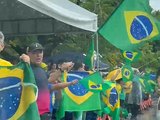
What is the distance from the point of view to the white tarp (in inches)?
334

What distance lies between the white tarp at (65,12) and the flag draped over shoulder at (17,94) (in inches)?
98.4

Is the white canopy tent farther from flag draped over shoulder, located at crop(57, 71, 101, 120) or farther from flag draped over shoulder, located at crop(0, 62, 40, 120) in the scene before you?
flag draped over shoulder, located at crop(0, 62, 40, 120)

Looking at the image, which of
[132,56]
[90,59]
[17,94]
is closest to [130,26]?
[132,56]

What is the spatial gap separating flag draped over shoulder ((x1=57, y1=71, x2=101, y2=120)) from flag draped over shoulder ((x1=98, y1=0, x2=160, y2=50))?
169 centimetres

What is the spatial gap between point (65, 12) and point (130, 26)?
1179 mm

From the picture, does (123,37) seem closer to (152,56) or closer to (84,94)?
(84,94)

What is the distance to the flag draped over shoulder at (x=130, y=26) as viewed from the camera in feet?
27.4

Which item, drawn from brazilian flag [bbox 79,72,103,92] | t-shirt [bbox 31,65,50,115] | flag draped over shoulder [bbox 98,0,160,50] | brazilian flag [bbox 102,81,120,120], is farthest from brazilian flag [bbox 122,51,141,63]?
t-shirt [bbox 31,65,50,115]

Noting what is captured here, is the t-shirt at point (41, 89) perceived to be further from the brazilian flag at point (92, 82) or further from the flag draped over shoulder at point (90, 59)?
the flag draped over shoulder at point (90, 59)

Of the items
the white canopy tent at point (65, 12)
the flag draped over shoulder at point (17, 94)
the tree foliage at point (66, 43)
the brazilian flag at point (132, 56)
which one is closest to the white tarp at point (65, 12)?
the white canopy tent at point (65, 12)

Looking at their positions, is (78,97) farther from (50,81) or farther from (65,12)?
(50,81)

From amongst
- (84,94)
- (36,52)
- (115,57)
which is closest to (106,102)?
(84,94)

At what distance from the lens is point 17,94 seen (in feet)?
19.0

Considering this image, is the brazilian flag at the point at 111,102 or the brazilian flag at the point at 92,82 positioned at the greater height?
the brazilian flag at the point at 92,82
